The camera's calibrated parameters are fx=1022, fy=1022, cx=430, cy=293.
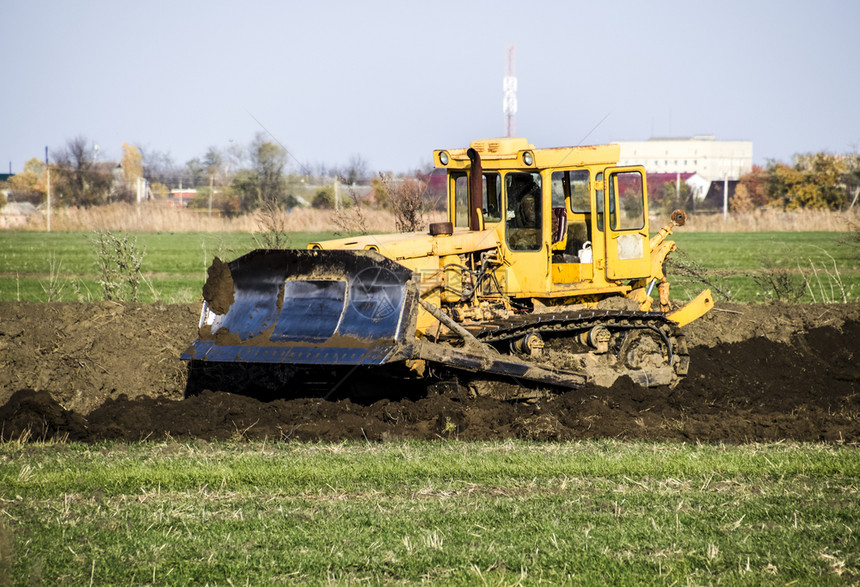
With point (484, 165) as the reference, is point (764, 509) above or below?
below

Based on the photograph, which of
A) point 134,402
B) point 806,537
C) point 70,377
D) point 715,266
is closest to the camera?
point 806,537

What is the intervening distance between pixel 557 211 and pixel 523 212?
0.47 m

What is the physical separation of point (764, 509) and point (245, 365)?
7172 mm

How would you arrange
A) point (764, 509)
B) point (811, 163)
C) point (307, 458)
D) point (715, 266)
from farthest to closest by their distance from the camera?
point (811, 163) < point (715, 266) < point (307, 458) < point (764, 509)

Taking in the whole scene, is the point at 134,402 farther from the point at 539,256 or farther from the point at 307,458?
the point at 539,256

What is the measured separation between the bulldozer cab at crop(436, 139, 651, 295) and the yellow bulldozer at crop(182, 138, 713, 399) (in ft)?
0.05

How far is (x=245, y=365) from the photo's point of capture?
1261cm

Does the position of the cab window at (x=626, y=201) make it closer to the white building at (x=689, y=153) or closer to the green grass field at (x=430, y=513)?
the green grass field at (x=430, y=513)

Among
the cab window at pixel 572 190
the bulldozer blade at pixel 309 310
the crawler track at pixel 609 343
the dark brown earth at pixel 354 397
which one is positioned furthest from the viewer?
the cab window at pixel 572 190

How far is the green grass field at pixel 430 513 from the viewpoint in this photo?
600cm

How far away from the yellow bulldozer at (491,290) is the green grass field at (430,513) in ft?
3.83

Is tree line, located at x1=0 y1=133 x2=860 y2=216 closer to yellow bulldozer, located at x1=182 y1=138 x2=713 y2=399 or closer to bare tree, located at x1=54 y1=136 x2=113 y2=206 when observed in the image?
bare tree, located at x1=54 y1=136 x2=113 y2=206

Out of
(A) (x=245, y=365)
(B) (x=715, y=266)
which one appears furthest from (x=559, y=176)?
(B) (x=715, y=266)

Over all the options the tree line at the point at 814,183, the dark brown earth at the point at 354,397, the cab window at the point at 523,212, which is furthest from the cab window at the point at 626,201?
the tree line at the point at 814,183
